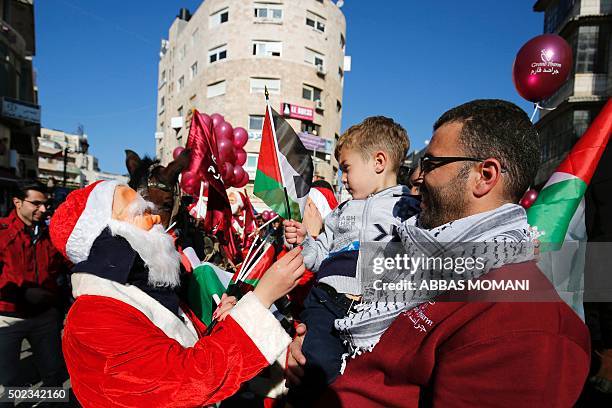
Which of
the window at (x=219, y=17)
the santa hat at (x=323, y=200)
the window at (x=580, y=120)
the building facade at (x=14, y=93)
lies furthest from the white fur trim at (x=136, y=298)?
the window at (x=219, y=17)

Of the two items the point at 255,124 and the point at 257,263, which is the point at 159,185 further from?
the point at 255,124

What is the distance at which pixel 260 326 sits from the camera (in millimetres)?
1608

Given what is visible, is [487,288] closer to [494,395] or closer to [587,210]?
[494,395]

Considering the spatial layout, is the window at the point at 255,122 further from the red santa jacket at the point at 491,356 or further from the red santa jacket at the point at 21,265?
the red santa jacket at the point at 491,356

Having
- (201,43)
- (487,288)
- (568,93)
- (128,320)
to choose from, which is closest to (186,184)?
(128,320)

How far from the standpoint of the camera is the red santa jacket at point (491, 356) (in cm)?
86

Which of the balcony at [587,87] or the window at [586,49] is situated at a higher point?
the window at [586,49]

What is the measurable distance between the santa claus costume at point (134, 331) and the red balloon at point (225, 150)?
6.28 metres

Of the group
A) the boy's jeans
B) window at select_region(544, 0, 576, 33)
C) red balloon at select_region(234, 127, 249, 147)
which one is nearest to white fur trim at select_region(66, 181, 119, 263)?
the boy's jeans

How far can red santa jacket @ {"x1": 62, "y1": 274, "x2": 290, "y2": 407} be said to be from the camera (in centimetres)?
144

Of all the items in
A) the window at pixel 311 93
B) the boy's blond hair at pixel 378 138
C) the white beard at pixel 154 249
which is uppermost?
the window at pixel 311 93

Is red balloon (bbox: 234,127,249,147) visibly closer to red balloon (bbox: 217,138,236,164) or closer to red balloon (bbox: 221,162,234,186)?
red balloon (bbox: 217,138,236,164)

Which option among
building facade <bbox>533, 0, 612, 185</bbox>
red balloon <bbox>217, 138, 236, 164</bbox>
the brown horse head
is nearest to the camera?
the brown horse head

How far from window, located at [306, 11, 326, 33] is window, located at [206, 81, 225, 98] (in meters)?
9.20
